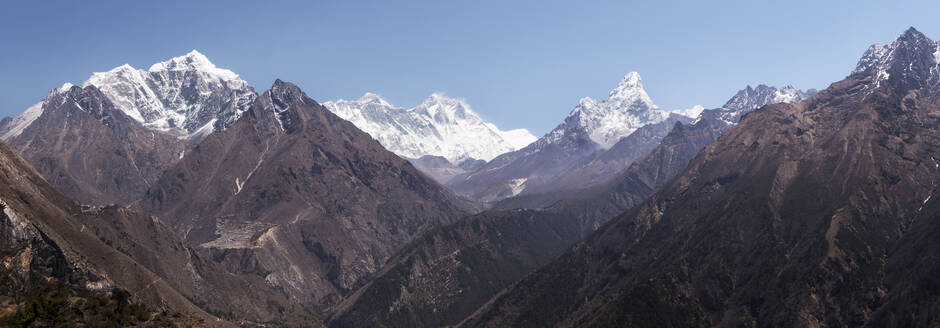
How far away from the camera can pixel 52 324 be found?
200m

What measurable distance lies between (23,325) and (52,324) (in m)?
9.95

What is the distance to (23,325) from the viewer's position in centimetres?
19038
